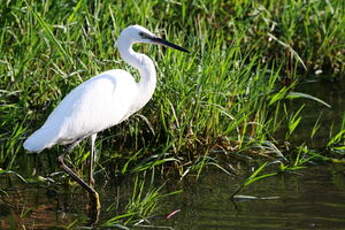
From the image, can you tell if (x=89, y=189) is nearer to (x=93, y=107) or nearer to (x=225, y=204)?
(x=93, y=107)

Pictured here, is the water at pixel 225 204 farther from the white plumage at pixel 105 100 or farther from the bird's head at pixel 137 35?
the bird's head at pixel 137 35

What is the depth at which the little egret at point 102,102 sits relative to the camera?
207 inches

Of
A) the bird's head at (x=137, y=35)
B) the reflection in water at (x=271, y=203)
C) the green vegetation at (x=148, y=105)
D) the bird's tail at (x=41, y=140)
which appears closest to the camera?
the reflection in water at (x=271, y=203)

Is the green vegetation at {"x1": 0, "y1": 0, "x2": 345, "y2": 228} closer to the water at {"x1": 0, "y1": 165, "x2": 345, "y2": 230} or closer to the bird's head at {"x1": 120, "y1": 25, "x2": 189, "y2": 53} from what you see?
the water at {"x1": 0, "y1": 165, "x2": 345, "y2": 230}

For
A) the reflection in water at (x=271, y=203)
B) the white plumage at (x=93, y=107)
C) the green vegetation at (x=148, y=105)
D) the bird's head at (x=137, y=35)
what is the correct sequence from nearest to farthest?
1. the reflection in water at (x=271, y=203)
2. the white plumage at (x=93, y=107)
3. the bird's head at (x=137, y=35)
4. the green vegetation at (x=148, y=105)

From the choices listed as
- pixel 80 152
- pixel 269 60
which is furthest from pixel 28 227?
pixel 269 60

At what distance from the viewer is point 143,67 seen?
17.7ft

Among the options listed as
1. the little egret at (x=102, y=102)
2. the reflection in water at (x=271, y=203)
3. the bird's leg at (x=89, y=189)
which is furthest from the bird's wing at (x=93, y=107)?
the reflection in water at (x=271, y=203)

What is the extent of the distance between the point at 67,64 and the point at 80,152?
747 millimetres

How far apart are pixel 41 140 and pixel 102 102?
1.55ft

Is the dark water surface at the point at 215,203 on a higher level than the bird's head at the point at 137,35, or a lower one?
lower

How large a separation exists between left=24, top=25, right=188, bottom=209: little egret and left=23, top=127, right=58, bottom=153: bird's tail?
0.01m

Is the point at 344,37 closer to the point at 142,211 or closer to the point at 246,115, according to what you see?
the point at 246,115

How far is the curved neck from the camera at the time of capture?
5406 millimetres
